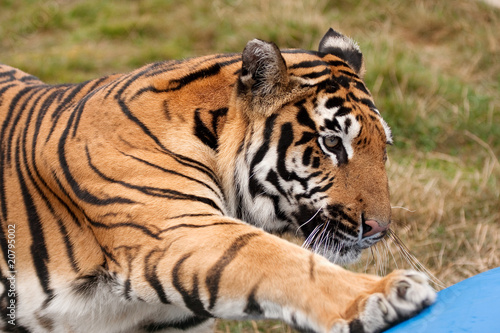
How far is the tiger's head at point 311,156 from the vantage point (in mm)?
2316

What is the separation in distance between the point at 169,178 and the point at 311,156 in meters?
0.52

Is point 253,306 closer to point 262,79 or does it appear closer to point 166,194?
point 166,194

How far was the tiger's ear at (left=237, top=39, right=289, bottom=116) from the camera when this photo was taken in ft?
7.72

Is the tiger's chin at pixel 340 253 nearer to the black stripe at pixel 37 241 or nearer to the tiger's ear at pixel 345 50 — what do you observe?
the tiger's ear at pixel 345 50

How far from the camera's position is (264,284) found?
71.5 inches

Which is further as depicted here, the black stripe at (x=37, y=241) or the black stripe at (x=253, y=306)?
the black stripe at (x=37, y=241)

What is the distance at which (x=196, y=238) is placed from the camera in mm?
1971

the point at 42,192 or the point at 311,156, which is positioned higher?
the point at 311,156

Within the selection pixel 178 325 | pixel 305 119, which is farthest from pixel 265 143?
pixel 178 325

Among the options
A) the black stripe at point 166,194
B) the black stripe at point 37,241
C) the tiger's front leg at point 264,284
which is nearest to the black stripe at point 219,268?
the tiger's front leg at point 264,284

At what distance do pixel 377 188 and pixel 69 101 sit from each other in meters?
1.28

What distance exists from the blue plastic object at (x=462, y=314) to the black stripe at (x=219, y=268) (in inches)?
19.7

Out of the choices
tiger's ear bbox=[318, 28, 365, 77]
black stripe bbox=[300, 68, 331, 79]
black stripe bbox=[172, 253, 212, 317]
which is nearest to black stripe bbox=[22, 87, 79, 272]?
black stripe bbox=[172, 253, 212, 317]

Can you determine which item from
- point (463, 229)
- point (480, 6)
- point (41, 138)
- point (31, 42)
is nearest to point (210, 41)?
point (31, 42)
